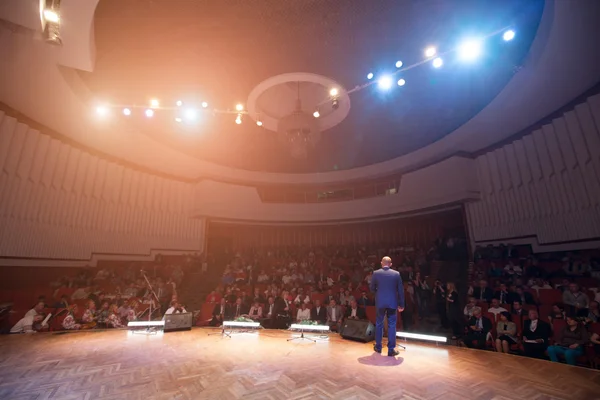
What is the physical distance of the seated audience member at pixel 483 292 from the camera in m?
7.48

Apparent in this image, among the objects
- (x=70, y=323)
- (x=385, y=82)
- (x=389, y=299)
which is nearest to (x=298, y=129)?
(x=385, y=82)

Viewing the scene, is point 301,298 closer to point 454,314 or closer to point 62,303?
point 454,314

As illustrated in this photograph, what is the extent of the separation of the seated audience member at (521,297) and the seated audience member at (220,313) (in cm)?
776

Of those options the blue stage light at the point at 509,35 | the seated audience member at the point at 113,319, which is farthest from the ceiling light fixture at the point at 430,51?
the seated audience member at the point at 113,319

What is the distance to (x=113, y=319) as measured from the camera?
755cm

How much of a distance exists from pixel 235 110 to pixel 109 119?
13.7 ft

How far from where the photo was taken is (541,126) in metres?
8.26

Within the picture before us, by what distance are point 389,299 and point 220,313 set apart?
18.1ft

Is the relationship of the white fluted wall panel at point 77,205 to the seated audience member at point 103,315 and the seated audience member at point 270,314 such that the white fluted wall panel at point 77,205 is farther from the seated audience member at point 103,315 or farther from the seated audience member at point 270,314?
the seated audience member at point 270,314

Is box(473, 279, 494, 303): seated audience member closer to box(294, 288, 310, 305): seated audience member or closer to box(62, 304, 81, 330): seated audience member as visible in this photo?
box(294, 288, 310, 305): seated audience member

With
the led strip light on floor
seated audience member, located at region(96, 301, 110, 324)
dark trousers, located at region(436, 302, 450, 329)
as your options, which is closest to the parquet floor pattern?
the led strip light on floor

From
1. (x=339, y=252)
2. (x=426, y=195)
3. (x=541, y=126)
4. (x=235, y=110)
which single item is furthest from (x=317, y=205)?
(x=541, y=126)

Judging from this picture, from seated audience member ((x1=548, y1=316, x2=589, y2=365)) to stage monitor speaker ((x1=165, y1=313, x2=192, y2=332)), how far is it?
303 inches

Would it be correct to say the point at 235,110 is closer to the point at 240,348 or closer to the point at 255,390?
the point at 240,348
